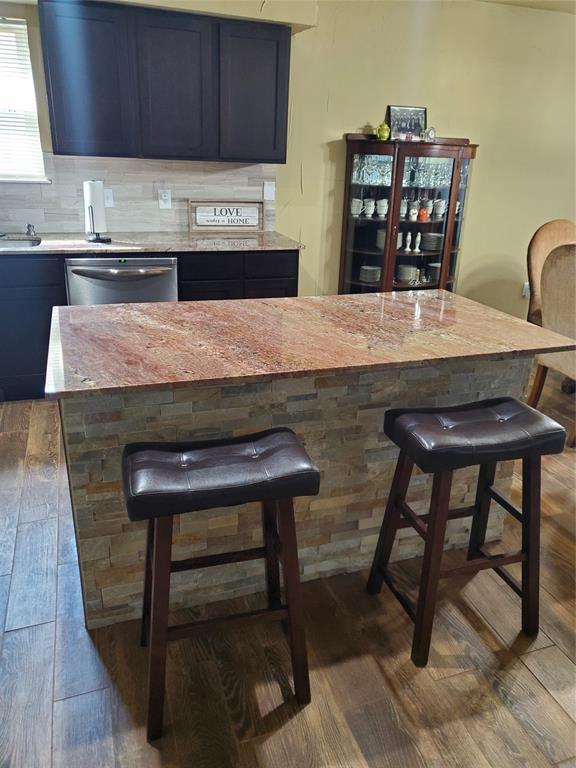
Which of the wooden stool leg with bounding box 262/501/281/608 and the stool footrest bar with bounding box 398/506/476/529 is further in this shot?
the stool footrest bar with bounding box 398/506/476/529

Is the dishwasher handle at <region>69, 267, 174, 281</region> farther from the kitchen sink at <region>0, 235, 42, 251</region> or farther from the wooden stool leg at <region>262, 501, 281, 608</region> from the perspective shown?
the wooden stool leg at <region>262, 501, 281, 608</region>

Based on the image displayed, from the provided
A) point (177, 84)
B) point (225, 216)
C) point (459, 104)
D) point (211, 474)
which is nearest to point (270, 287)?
point (225, 216)

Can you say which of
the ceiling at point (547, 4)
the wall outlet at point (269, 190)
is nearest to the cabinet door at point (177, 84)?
the wall outlet at point (269, 190)

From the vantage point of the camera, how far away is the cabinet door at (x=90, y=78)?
313cm

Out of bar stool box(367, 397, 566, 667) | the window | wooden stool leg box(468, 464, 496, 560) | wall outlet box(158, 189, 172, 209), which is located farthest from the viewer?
wall outlet box(158, 189, 172, 209)

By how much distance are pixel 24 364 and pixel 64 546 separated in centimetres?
162

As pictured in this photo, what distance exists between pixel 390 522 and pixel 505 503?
397mm

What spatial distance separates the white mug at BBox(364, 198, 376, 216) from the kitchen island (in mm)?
2089

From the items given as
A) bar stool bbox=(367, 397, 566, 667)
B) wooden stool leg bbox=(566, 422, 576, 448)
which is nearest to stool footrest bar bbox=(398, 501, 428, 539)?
bar stool bbox=(367, 397, 566, 667)

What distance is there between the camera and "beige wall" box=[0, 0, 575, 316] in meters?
3.97

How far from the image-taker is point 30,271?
3238mm

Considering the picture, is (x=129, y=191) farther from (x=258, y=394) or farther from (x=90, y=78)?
(x=258, y=394)

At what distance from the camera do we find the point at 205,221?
4039 millimetres

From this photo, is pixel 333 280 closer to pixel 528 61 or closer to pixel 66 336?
pixel 528 61
